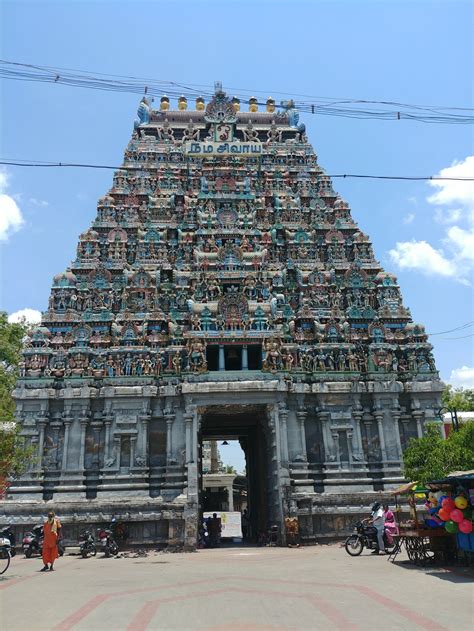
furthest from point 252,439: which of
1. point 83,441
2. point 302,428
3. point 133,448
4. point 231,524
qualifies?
point 231,524

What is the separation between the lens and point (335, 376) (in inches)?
1212

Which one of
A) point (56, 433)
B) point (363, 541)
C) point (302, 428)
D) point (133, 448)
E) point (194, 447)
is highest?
point (56, 433)

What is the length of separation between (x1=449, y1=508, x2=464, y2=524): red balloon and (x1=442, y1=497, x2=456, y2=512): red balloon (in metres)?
0.17

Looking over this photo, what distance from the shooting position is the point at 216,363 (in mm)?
32281

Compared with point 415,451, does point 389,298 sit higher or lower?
higher

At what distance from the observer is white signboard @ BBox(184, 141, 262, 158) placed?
4059 cm

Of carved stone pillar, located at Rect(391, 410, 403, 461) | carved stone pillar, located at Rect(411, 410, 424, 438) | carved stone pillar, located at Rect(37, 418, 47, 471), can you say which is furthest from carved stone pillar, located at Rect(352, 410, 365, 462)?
carved stone pillar, located at Rect(37, 418, 47, 471)

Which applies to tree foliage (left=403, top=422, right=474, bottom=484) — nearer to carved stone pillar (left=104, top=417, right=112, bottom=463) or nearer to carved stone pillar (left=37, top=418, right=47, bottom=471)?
carved stone pillar (left=104, top=417, right=112, bottom=463)

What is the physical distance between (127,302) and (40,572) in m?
17.3

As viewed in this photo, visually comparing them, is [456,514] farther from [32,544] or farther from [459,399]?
[459,399]

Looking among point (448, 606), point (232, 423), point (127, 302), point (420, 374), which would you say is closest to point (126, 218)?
point (127, 302)

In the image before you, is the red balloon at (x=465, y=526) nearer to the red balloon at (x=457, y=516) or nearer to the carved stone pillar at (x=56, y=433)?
the red balloon at (x=457, y=516)

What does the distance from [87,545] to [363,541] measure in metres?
12.3

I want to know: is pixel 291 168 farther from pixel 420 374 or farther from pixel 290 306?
pixel 420 374
